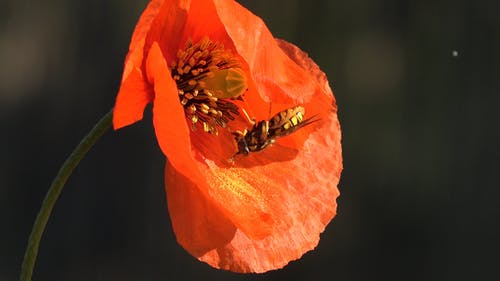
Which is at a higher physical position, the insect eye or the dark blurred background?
the insect eye

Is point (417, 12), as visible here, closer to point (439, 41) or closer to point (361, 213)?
point (439, 41)

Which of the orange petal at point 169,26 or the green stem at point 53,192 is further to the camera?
the orange petal at point 169,26

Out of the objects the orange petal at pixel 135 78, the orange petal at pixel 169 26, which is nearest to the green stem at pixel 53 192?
the orange petal at pixel 135 78

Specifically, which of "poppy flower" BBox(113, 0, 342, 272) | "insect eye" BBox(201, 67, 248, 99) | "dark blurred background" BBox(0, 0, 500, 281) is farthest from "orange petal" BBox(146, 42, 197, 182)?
"dark blurred background" BBox(0, 0, 500, 281)

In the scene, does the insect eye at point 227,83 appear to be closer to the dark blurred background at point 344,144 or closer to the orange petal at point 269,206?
the orange petal at point 269,206

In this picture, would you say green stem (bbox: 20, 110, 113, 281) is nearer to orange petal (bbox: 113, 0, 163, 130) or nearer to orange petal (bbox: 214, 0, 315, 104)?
orange petal (bbox: 113, 0, 163, 130)

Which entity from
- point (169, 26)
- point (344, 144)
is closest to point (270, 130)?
point (169, 26)

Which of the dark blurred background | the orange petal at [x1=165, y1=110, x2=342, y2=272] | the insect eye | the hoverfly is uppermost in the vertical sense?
the insect eye
